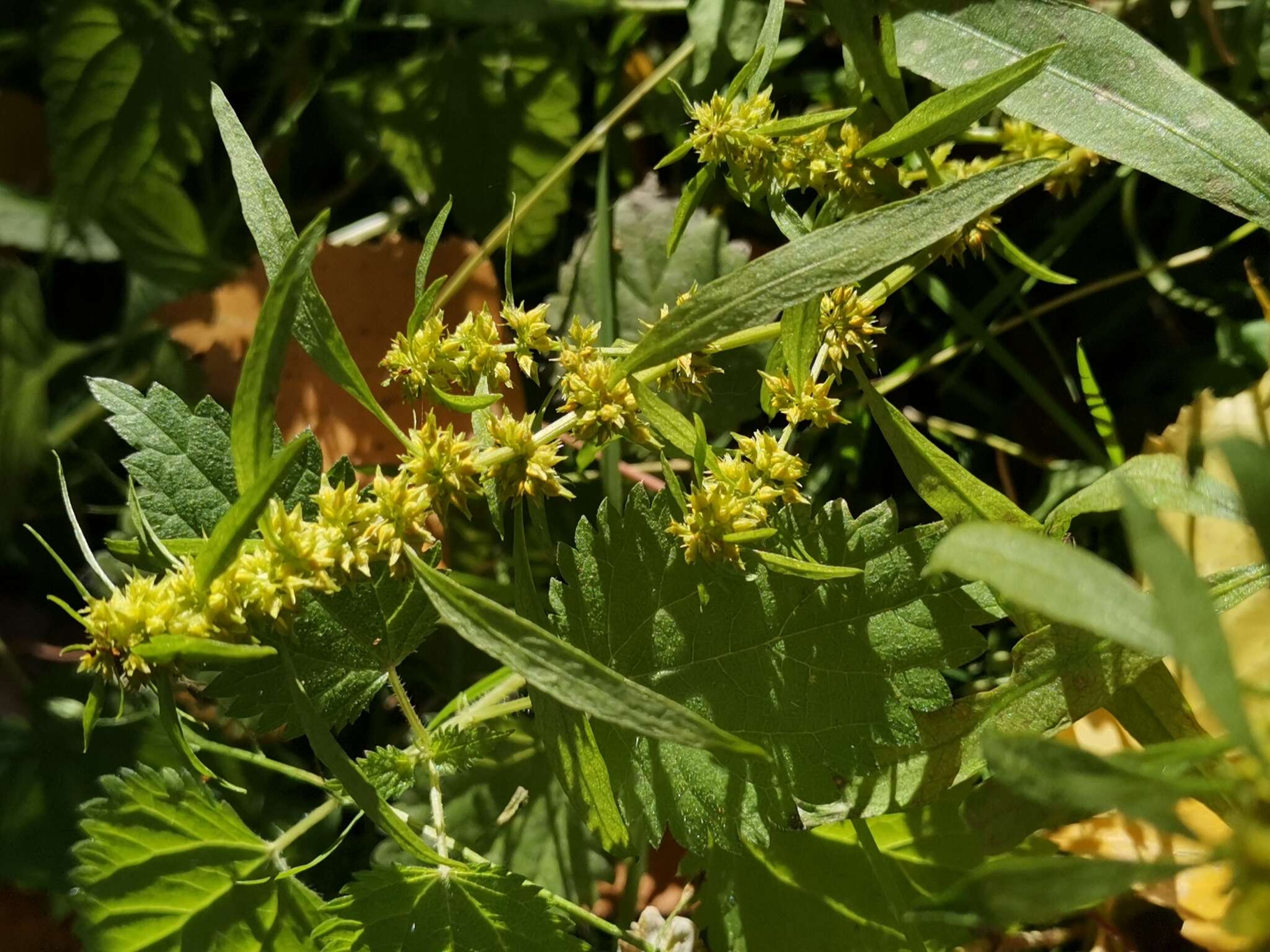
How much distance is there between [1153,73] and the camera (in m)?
1.07

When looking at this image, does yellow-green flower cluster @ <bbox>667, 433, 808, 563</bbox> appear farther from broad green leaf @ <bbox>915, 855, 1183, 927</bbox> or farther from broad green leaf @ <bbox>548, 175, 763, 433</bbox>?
broad green leaf @ <bbox>548, 175, 763, 433</bbox>

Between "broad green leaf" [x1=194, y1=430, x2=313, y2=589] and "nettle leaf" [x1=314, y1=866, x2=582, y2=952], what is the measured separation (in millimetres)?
401

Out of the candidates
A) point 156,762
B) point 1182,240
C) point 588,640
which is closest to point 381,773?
point 588,640

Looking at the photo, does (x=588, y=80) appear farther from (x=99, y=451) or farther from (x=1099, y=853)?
(x=1099, y=853)

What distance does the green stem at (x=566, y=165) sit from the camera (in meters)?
1.46

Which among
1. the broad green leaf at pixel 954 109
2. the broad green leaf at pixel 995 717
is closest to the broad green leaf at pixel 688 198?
the broad green leaf at pixel 954 109

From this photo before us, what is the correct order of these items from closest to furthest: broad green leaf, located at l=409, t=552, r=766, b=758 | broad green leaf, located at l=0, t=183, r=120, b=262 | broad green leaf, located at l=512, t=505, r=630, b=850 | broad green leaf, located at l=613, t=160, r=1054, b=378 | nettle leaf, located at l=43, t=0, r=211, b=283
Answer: broad green leaf, located at l=409, t=552, r=766, b=758 < broad green leaf, located at l=613, t=160, r=1054, b=378 < broad green leaf, located at l=512, t=505, r=630, b=850 < nettle leaf, located at l=43, t=0, r=211, b=283 < broad green leaf, located at l=0, t=183, r=120, b=262

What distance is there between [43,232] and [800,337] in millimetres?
1395

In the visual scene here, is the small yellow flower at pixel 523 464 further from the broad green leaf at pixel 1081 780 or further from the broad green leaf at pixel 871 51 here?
the broad green leaf at pixel 871 51

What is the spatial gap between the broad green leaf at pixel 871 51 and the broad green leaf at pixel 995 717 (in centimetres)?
57

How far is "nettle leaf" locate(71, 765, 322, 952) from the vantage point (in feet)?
3.67

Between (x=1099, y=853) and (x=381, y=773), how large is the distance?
0.81m

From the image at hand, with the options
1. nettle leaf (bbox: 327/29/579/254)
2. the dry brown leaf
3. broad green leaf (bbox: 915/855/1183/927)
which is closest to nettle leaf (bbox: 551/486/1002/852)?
broad green leaf (bbox: 915/855/1183/927)

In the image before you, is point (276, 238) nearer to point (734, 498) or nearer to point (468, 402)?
point (468, 402)
